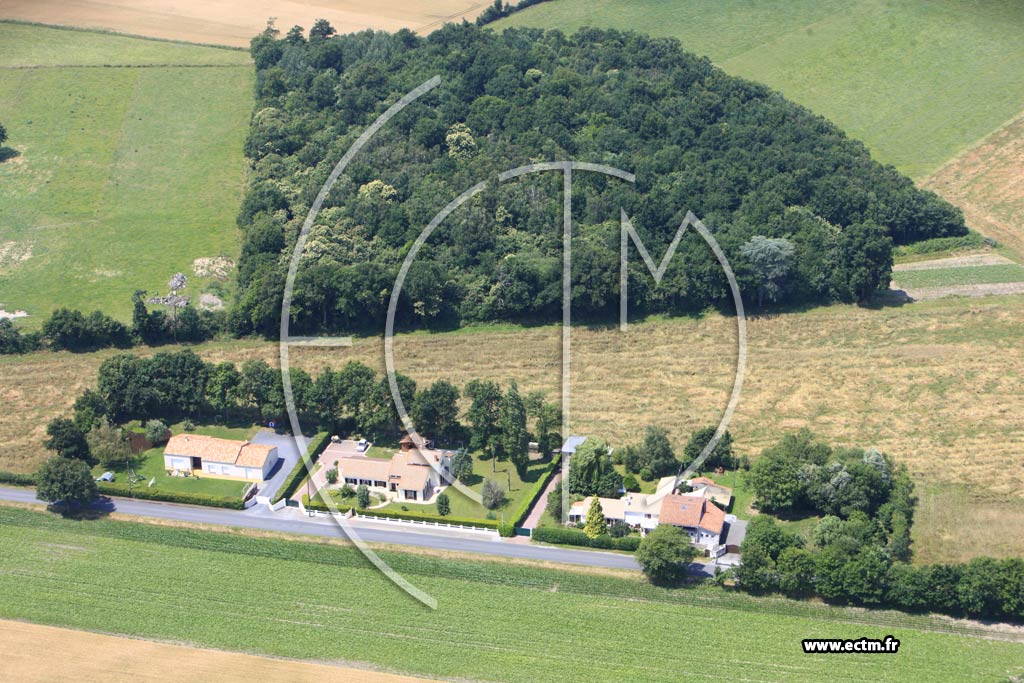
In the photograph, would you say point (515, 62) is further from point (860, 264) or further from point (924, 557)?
point (924, 557)

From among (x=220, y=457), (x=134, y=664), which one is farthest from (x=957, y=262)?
(x=134, y=664)

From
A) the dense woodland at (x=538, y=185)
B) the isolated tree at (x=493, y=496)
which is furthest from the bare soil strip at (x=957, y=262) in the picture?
the isolated tree at (x=493, y=496)

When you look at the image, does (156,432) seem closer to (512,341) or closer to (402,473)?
(402,473)

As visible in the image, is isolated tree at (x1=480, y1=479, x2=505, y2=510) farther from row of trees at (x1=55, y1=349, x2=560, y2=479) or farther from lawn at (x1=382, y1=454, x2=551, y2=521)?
row of trees at (x1=55, y1=349, x2=560, y2=479)

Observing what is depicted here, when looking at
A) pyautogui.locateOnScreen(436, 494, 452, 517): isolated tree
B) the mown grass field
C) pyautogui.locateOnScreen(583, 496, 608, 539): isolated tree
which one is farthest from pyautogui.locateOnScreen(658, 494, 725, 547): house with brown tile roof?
pyautogui.locateOnScreen(436, 494, 452, 517): isolated tree

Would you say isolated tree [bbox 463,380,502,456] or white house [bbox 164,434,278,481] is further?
isolated tree [bbox 463,380,502,456]

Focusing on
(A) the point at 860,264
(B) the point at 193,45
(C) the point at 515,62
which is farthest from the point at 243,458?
(B) the point at 193,45
